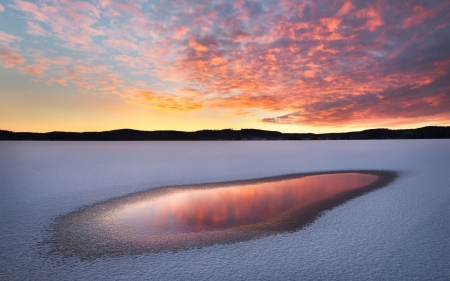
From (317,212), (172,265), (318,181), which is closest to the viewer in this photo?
(172,265)

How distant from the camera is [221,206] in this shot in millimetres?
9148

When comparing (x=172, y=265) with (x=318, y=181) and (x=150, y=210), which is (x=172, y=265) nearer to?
(x=150, y=210)

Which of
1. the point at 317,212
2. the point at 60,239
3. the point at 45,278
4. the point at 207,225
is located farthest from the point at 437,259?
the point at 60,239

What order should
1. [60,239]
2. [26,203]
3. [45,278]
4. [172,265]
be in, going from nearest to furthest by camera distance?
[45,278] < [172,265] < [60,239] < [26,203]

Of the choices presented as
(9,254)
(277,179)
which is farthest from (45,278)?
(277,179)

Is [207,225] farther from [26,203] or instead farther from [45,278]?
[26,203]

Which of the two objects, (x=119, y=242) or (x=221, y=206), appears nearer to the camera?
(x=119, y=242)

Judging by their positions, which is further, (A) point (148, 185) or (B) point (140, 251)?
(A) point (148, 185)

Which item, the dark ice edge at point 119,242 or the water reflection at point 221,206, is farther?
the water reflection at point 221,206

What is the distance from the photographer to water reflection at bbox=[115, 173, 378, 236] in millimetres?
7305

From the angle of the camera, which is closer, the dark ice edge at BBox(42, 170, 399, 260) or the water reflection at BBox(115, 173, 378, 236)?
the dark ice edge at BBox(42, 170, 399, 260)

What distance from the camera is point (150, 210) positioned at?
28.6 feet

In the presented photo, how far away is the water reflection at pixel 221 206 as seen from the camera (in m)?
7.30

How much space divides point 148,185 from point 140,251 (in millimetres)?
7638
